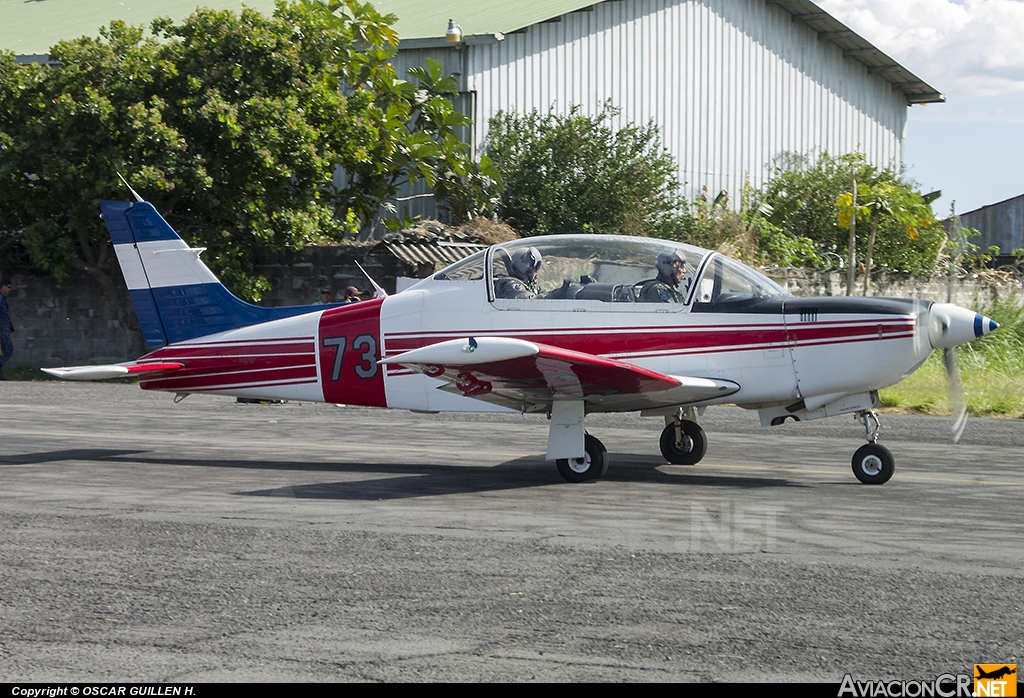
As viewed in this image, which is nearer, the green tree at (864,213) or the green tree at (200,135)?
the green tree at (200,135)

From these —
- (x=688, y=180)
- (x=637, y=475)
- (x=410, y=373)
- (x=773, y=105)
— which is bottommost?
(x=637, y=475)

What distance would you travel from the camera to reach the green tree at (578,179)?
2250 centimetres

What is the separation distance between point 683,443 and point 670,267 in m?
1.85

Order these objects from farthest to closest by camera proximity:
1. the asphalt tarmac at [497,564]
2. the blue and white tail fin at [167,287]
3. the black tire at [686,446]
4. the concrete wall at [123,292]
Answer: the concrete wall at [123,292], the blue and white tail fin at [167,287], the black tire at [686,446], the asphalt tarmac at [497,564]

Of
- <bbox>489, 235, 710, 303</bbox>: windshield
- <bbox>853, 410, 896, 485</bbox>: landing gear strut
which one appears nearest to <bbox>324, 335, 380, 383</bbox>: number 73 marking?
<bbox>489, 235, 710, 303</bbox>: windshield

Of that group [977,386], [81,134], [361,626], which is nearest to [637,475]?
[361,626]

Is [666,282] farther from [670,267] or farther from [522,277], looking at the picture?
[522,277]

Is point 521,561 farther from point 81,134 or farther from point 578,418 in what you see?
point 81,134

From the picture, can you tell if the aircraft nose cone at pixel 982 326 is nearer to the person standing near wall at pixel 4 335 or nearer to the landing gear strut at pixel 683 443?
the landing gear strut at pixel 683 443

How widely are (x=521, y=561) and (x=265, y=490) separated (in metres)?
3.26

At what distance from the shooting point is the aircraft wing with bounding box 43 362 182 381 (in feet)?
31.7

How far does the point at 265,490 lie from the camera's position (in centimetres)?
883

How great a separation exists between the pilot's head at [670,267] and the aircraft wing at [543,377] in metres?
0.82

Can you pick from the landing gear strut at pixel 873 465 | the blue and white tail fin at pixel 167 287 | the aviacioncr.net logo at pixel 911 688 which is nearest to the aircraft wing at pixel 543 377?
the landing gear strut at pixel 873 465
